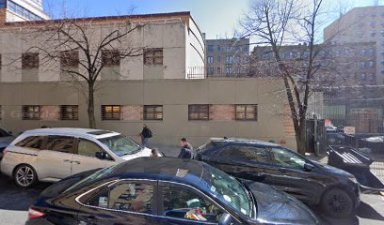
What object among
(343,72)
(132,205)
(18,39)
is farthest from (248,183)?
(18,39)

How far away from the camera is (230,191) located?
418 cm

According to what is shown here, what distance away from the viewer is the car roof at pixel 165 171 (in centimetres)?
383

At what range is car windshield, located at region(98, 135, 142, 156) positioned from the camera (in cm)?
786

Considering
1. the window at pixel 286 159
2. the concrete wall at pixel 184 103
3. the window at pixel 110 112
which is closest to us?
the window at pixel 286 159

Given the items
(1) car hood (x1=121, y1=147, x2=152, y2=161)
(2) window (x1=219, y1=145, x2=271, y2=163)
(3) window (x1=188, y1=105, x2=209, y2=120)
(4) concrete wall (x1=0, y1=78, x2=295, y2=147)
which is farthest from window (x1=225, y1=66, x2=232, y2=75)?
(2) window (x1=219, y1=145, x2=271, y2=163)

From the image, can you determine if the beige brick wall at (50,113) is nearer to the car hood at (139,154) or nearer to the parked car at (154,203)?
the car hood at (139,154)

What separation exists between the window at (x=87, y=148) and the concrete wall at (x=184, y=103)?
938cm

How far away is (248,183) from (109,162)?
371 cm

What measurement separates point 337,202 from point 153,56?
13524mm

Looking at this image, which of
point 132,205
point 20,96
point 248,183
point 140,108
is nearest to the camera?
point 132,205

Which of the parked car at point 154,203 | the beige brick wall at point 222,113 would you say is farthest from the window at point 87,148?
the beige brick wall at point 222,113

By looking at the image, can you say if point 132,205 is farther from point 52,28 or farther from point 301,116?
point 52,28

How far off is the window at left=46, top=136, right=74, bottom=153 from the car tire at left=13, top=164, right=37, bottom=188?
28.7 inches

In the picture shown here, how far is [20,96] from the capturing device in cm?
1872
